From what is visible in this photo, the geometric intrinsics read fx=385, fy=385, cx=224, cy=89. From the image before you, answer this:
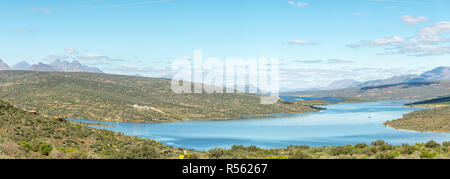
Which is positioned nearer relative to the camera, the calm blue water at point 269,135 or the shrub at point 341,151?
the shrub at point 341,151

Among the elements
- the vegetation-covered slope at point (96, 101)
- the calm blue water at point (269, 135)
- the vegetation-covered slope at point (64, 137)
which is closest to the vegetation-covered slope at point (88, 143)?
the vegetation-covered slope at point (64, 137)

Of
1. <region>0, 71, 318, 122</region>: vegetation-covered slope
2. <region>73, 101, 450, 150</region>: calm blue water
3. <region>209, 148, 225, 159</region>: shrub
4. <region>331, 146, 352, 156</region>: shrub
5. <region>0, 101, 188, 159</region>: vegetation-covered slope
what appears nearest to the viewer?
<region>209, 148, 225, 159</region>: shrub

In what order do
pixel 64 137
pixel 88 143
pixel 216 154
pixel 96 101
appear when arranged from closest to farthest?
pixel 216 154 < pixel 88 143 < pixel 64 137 < pixel 96 101

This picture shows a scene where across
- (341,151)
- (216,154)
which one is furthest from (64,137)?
(341,151)

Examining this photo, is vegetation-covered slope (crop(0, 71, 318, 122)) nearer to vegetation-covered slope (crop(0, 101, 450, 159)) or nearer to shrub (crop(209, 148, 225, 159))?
vegetation-covered slope (crop(0, 101, 450, 159))

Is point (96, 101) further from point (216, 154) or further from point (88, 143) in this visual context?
point (216, 154)

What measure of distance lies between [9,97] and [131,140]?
12325cm

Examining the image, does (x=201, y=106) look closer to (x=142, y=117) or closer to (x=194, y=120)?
(x=194, y=120)

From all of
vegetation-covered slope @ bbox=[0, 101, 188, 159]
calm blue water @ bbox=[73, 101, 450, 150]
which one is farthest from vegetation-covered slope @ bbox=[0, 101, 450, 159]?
calm blue water @ bbox=[73, 101, 450, 150]

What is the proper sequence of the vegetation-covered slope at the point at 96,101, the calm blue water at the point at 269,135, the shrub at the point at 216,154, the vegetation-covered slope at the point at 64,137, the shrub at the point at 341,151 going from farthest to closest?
the vegetation-covered slope at the point at 96,101
the calm blue water at the point at 269,135
the vegetation-covered slope at the point at 64,137
the shrub at the point at 341,151
the shrub at the point at 216,154

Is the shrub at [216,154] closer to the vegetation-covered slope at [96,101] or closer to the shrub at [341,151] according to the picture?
the shrub at [341,151]
